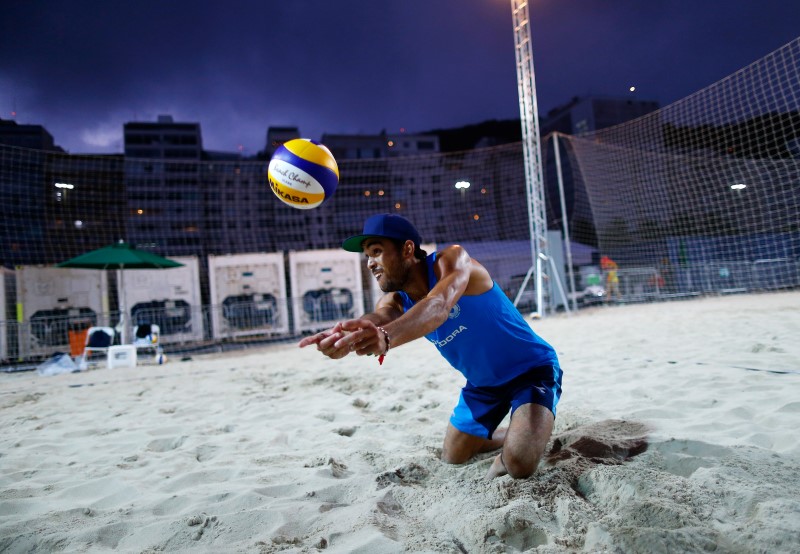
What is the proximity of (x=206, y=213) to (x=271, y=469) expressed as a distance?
4512cm

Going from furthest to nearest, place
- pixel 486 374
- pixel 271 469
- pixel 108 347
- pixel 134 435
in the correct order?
pixel 108 347
pixel 134 435
pixel 486 374
pixel 271 469

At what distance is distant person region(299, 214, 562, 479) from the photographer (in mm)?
1986

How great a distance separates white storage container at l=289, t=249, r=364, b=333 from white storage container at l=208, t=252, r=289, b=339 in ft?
1.44

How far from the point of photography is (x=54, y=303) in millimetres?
11258

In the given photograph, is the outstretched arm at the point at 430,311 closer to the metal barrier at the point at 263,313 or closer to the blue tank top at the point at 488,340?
the blue tank top at the point at 488,340

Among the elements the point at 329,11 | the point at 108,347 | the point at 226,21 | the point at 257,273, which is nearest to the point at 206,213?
the point at 226,21

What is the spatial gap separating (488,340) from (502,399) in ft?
1.18

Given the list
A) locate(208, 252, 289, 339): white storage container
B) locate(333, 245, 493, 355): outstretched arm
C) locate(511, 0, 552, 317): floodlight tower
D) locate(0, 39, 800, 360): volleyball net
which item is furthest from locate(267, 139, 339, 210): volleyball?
locate(208, 252, 289, 339): white storage container

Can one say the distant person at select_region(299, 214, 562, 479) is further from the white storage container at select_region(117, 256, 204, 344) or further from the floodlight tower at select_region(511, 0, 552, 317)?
the white storage container at select_region(117, 256, 204, 344)

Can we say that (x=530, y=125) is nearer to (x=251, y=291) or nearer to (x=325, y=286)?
(x=325, y=286)

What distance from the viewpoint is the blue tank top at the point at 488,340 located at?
87.0 inches

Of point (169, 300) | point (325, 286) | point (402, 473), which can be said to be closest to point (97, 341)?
point (169, 300)

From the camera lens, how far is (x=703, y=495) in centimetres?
151

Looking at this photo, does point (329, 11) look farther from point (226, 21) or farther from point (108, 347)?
point (108, 347)
